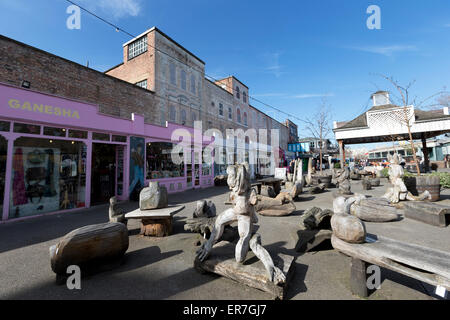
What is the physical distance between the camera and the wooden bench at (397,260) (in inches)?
72.9

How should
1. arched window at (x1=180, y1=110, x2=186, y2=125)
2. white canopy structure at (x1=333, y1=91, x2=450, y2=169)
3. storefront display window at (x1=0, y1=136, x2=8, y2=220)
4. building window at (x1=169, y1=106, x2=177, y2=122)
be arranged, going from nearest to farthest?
storefront display window at (x1=0, y1=136, x2=8, y2=220) → building window at (x1=169, y1=106, x2=177, y2=122) → white canopy structure at (x1=333, y1=91, x2=450, y2=169) → arched window at (x1=180, y1=110, x2=186, y2=125)

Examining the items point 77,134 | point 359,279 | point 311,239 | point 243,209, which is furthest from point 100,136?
point 359,279

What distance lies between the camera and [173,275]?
293 cm

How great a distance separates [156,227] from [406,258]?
446cm

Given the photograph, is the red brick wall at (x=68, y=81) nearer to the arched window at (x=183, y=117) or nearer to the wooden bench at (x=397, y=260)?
the arched window at (x=183, y=117)

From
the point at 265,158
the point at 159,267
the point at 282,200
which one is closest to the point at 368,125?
the point at 265,158

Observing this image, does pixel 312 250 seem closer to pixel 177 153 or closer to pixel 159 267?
pixel 159 267

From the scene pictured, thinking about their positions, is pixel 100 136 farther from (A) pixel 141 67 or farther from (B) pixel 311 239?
(B) pixel 311 239

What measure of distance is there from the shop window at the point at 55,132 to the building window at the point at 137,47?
9.77 m

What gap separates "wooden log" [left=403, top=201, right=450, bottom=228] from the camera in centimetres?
475

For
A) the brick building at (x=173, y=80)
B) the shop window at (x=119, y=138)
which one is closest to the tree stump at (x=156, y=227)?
the shop window at (x=119, y=138)

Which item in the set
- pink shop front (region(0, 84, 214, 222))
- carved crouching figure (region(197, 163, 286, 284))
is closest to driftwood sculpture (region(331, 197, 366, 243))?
carved crouching figure (region(197, 163, 286, 284))

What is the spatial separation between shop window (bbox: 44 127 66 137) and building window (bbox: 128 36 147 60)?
9765mm

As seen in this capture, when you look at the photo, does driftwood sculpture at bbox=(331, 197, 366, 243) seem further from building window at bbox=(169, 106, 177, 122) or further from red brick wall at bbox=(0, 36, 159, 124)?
building window at bbox=(169, 106, 177, 122)
